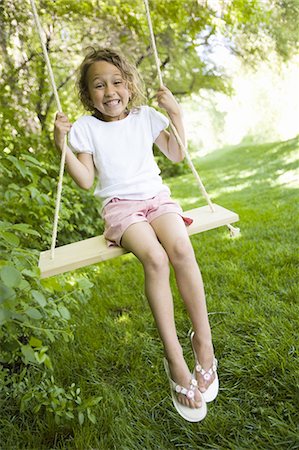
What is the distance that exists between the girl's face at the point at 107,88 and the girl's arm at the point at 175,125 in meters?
0.19

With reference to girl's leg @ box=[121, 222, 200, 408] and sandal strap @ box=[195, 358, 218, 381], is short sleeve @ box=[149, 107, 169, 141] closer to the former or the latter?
girl's leg @ box=[121, 222, 200, 408]

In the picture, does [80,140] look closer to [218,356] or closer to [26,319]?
[26,319]

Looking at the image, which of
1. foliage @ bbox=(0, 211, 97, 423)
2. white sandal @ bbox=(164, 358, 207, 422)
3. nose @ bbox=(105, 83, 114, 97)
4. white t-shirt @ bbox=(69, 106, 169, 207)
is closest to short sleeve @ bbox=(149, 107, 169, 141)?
white t-shirt @ bbox=(69, 106, 169, 207)

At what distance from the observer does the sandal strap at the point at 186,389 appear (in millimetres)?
1589

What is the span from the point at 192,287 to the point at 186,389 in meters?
0.36

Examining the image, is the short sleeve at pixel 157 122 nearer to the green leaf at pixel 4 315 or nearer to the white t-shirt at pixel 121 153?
the white t-shirt at pixel 121 153

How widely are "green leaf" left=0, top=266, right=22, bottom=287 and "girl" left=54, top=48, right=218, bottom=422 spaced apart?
0.62m

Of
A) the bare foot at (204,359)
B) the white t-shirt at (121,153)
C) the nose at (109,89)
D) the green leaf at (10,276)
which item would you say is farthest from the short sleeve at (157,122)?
the green leaf at (10,276)

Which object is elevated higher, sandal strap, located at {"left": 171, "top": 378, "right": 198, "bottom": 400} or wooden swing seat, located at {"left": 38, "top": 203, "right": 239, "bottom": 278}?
wooden swing seat, located at {"left": 38, "top": 203, "right": 239, "bottom": 278}

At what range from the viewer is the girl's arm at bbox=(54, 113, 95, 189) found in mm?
1812

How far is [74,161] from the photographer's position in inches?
75.5

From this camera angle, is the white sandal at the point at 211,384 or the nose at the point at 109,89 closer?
the white sandal at the point at 211,384

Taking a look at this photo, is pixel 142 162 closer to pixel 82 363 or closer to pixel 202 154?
pixel 82 363

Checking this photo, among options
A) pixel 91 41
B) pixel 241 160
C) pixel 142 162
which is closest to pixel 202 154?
pixel 241 160
